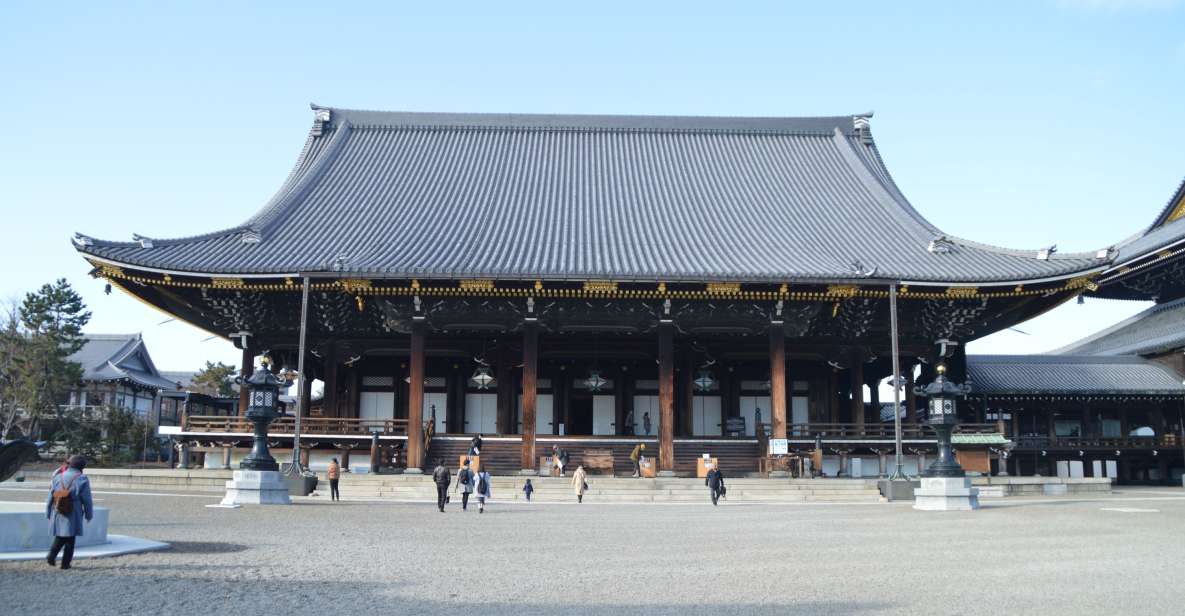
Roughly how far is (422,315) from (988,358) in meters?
23.0

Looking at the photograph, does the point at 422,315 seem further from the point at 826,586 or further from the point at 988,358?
the point at 988,358

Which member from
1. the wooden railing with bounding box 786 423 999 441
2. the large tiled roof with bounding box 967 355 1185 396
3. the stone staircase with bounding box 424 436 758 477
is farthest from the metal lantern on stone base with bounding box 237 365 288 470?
the large tiled roof with bounding box 967 355 1185 396

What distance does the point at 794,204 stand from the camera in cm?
3450

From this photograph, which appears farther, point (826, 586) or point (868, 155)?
point (868, 155)

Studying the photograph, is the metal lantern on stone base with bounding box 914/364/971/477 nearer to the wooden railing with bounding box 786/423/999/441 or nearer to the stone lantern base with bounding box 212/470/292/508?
the wooden railing with bounding box 786/423/999/441

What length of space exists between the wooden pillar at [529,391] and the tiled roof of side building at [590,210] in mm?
2213

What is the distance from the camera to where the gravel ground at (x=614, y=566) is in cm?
873

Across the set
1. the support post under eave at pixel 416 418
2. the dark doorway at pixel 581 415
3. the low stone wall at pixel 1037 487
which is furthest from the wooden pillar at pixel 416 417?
the low stone wall at pixel 1037 487

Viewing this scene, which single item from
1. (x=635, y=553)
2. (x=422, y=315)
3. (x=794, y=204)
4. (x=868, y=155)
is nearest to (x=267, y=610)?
(x=635, y=553)

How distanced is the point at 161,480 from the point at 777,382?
17.0 meters

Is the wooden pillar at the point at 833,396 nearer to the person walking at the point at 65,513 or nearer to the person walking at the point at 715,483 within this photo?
the person walking at the point at 715,483

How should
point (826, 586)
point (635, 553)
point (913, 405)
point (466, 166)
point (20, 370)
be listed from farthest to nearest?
point (20, 370), point (466, 166), point (913, 405), point (635, 553), point (826, 586)

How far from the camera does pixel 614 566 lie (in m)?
11.1

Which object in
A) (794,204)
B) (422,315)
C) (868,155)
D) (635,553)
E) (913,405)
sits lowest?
(635,553)
